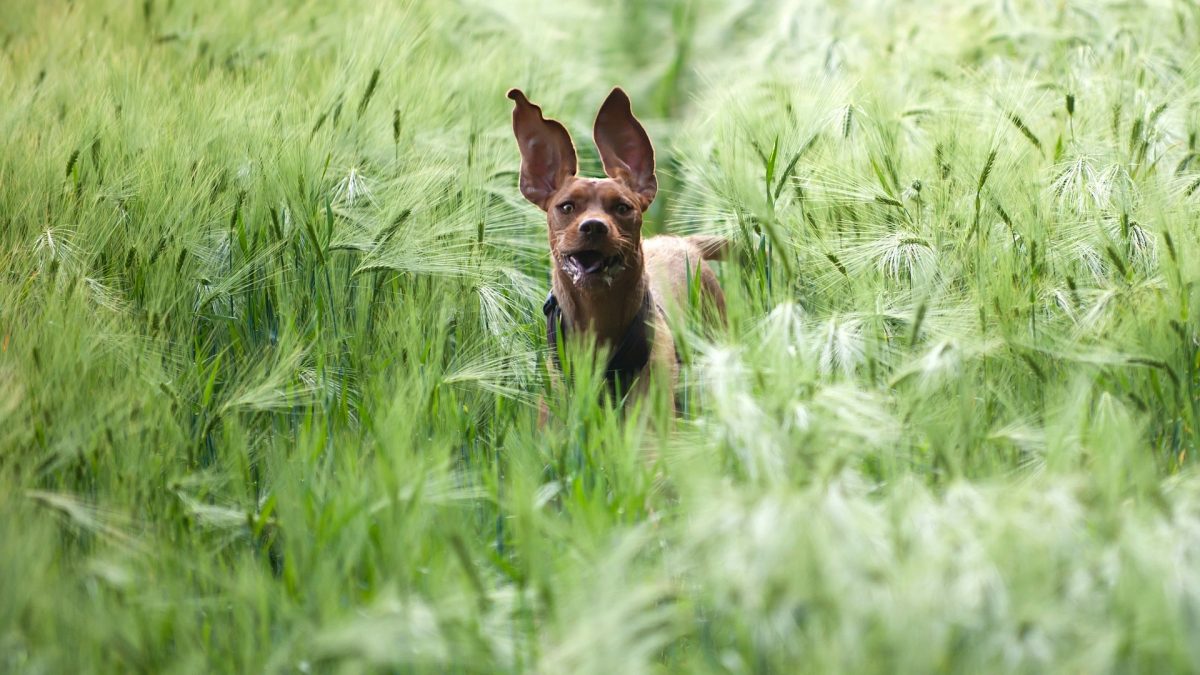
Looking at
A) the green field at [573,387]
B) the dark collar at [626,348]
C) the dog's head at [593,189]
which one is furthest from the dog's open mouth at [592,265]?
the green field at [573,387]

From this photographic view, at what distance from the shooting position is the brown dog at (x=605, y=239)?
377cm

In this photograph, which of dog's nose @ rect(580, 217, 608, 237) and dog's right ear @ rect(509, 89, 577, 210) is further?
dog's right ear @ rect(509, 89, 577, 210)

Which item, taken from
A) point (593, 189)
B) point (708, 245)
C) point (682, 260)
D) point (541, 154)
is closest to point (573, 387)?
point (593, 189)

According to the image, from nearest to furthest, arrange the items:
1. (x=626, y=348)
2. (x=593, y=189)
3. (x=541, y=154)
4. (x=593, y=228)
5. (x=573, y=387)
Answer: (x=573, y=387), (x=593, y=228), (x=626, y=348), (x=593, y=189), (x=541, y=154)

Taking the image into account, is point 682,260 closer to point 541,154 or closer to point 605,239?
point 541,154

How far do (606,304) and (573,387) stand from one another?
42cm

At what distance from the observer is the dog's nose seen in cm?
369

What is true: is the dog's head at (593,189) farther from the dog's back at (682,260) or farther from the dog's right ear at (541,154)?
the dog's back at (682,260)

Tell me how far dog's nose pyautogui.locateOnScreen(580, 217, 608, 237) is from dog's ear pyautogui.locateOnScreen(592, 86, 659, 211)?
480 mm

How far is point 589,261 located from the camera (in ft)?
12.4

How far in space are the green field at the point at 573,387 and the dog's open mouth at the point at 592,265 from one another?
0.32 metres

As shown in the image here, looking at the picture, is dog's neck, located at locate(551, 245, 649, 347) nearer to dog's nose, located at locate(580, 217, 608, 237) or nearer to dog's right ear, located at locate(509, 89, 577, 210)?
dog's nose, located at locate(580, 217, 608, 237)

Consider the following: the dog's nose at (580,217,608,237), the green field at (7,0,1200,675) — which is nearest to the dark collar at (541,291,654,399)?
the green field at (7,0,1200,675)

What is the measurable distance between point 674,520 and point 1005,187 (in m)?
1.75
